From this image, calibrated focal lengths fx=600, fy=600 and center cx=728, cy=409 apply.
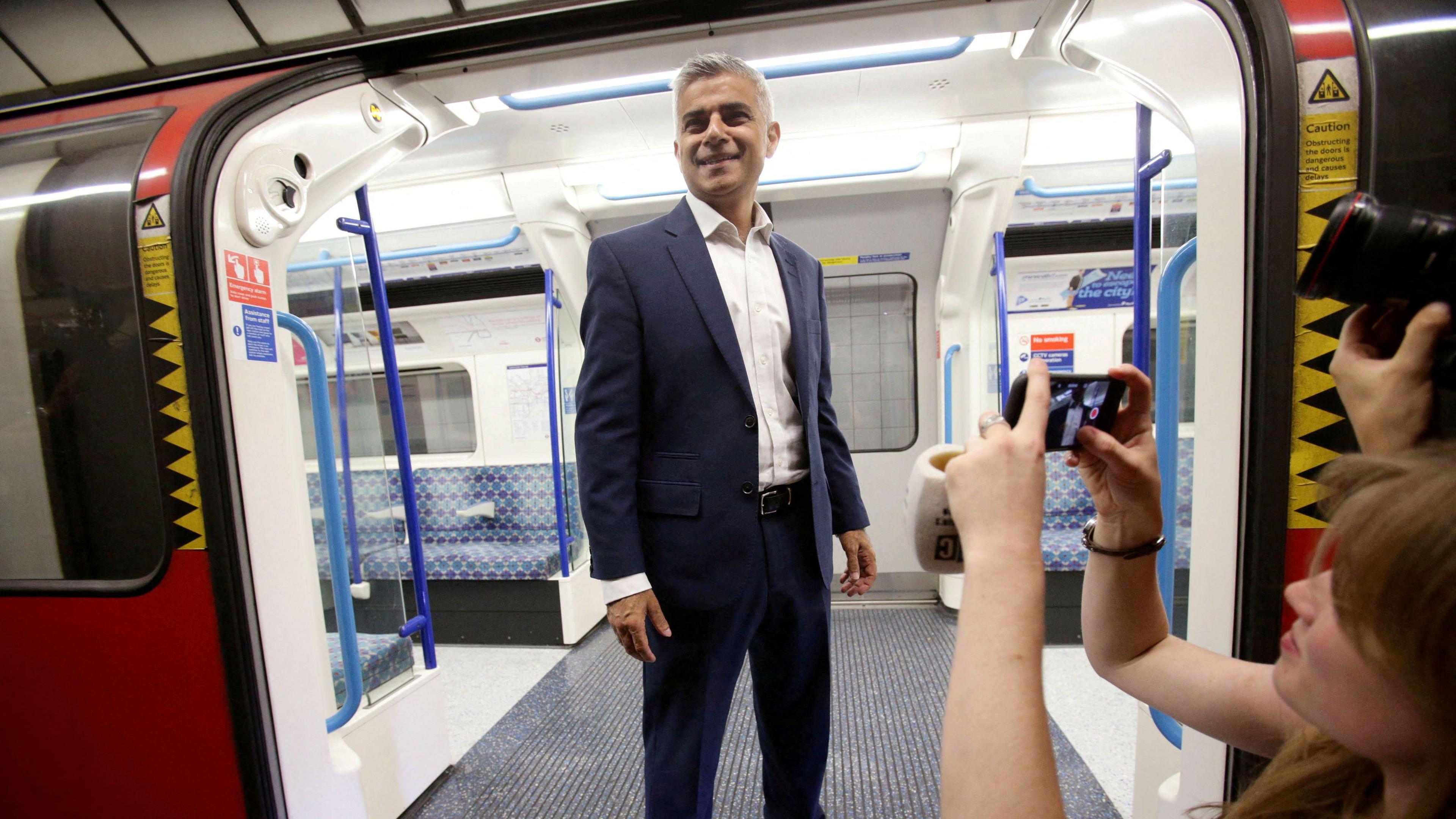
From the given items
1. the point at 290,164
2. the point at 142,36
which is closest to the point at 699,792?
the point at 290,164

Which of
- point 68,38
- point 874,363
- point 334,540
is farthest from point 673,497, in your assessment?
point 874,363

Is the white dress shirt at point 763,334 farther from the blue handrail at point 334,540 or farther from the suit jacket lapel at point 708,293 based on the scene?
the blue handrail at point 334,540

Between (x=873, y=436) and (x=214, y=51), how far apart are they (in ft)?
12.9

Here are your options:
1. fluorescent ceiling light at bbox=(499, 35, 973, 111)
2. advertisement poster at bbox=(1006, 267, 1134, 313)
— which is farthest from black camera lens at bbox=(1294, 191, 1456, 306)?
advertisement poster at bbox=(1006, 267, 1134, 313)

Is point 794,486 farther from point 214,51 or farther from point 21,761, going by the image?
point 21,761

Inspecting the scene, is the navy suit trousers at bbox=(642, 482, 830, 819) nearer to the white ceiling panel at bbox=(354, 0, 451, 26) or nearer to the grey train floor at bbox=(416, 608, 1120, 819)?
the grey train floor at bbox=(416, 608, 1120, 819)

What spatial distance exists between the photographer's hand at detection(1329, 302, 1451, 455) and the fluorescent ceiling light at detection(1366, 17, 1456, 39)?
67cm

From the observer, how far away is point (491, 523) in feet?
16.2

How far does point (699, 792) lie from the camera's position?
1.44 meters

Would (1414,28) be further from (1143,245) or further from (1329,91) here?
(1143,245)

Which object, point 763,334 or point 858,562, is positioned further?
point 858,562

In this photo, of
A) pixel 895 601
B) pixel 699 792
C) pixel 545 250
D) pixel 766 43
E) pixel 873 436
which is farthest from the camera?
pixel 873 436

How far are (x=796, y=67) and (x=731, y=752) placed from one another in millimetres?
2797

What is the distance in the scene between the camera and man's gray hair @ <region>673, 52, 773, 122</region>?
1.52 metres
